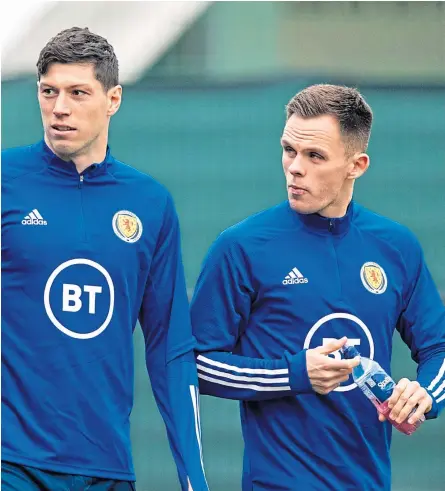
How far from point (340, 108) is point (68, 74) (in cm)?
104

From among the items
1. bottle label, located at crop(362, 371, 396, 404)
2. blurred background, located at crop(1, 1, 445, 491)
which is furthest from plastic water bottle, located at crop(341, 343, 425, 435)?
blurred background, located at crop(1, 1, 445, 491)

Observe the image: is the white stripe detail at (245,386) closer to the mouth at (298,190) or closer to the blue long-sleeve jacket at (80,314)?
the blue long-sleeve jacket at (80,314)

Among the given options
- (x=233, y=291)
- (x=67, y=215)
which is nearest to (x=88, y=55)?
(x=67, y=215)

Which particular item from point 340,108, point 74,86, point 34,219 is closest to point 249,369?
point 34,219

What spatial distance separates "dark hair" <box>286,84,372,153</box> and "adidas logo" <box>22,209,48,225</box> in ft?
3.39

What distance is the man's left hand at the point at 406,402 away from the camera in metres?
4.47

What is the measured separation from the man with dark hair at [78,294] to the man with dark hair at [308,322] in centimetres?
19

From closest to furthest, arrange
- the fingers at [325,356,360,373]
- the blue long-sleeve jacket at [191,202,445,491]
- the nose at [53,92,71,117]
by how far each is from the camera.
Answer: the nose at [53,92,71,117] → the fingers at [325,356,360,373] → the blue long-sleeve jacket at [191,202,445,491]

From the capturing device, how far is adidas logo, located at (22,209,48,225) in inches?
169

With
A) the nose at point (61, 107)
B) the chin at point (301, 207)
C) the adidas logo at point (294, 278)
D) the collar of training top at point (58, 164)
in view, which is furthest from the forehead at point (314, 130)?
the nose at point (61, 107)

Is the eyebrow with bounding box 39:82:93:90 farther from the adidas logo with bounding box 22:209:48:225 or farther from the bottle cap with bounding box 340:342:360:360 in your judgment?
the bottle cap with bounding box 340:342:360:360

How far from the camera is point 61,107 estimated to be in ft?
13.9

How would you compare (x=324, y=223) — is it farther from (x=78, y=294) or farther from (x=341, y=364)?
(x=78, y=294)

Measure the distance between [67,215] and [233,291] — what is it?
66 cm
